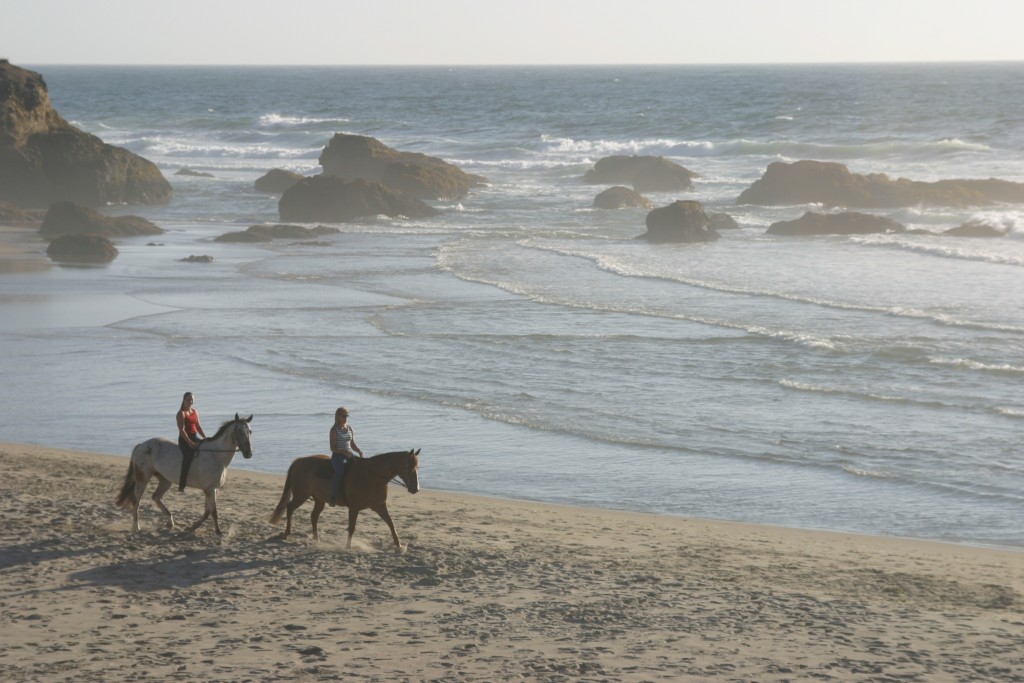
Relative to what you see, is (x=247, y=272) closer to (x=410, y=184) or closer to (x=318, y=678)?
(x=410, y=184)

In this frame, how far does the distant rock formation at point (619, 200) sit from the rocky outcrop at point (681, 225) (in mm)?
9799

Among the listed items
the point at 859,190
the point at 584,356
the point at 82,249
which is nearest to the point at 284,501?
the point at 584,356

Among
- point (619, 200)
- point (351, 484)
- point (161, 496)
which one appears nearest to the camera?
point (351, 484)

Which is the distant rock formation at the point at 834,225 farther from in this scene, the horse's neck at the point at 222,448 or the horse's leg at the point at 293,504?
the horse's neck at the point at 222,448

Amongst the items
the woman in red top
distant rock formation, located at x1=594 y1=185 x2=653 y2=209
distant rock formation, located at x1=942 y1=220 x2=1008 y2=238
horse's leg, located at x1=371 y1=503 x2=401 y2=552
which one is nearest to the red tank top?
the woman in red top

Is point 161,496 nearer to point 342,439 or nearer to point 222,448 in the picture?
point 222,448

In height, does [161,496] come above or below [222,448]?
below

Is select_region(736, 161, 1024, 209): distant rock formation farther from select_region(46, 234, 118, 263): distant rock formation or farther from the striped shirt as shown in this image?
the striped shirt

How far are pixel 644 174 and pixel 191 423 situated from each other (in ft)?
161

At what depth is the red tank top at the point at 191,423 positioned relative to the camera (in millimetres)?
11797

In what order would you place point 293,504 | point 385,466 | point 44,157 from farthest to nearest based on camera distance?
point 44,157
point 293,504
point 385,466

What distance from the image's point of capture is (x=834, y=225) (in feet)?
134

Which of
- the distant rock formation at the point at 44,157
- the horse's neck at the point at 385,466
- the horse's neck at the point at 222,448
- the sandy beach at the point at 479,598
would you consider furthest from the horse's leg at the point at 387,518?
the distant rock formation at the point at 44,157

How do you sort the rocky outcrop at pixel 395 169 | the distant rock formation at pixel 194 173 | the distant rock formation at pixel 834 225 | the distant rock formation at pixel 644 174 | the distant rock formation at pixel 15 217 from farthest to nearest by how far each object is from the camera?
the distant rock formation at pixel 194 173 < the distant rock formation at pixel 644 174 < the rocky outcrop at pixel 395 169 < the distant rock formation at pixel 15 217 < the distant rock formation at pixel 834 225
